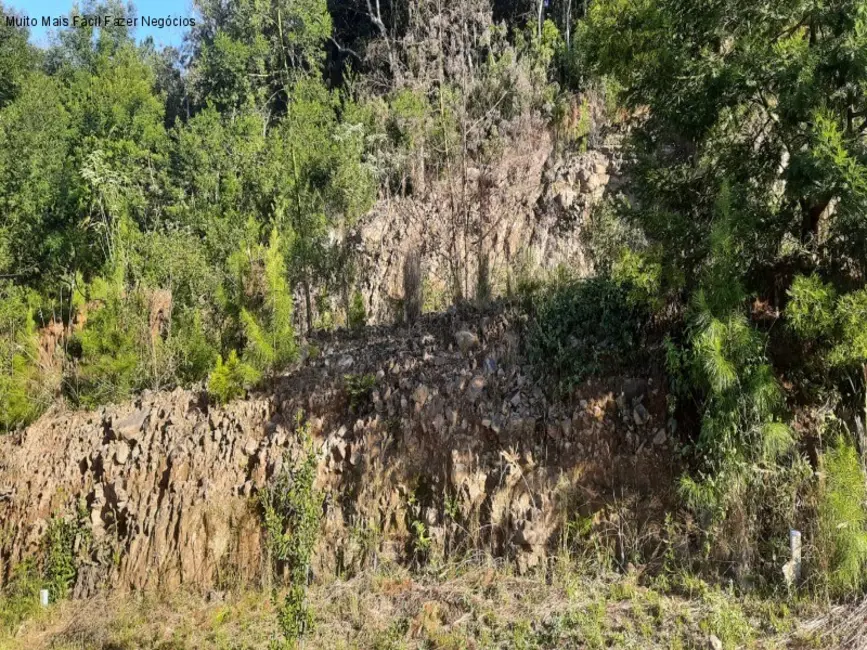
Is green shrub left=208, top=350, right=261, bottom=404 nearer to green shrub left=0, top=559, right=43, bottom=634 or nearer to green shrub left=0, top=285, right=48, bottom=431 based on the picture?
green shrub left=0, top=559, right=43, bottom=634

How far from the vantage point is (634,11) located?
6.38 metres

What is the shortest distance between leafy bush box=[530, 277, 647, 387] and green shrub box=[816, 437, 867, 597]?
1844 millimetres

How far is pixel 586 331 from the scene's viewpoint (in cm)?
600

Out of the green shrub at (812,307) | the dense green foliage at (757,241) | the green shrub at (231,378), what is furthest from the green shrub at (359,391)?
the green shrub at (812,307)

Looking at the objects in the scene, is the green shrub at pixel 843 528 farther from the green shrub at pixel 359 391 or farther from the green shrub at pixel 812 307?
the green shrub at pixel 359 391

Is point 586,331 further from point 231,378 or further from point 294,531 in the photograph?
point 231,378

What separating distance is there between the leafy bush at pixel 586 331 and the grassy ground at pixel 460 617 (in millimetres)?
1722

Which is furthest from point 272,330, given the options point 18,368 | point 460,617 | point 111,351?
point 460,617

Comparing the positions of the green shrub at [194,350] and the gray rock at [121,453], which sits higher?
the green shrub at [194,350]

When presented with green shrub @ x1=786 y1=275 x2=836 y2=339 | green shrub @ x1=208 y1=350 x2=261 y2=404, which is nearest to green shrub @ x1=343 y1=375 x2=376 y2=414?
green shrub @ x1=208 y1=350 x2=261 y2=404

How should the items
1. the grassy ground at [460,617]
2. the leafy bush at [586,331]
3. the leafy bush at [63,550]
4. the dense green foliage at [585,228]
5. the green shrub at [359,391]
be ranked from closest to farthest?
the grassy ground at [460,617] → the dense green foliage at [585,228] → the leafy bush at [586,331] → the leafy bush at [63,550] → the green shrub at [359,391]

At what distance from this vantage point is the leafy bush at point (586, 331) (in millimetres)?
5703

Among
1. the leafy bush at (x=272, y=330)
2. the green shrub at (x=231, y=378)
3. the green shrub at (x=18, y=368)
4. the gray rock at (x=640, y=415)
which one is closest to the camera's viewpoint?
the gray rock at (x=640, y=415)

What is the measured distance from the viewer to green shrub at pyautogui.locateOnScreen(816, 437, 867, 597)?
3.96 metres
